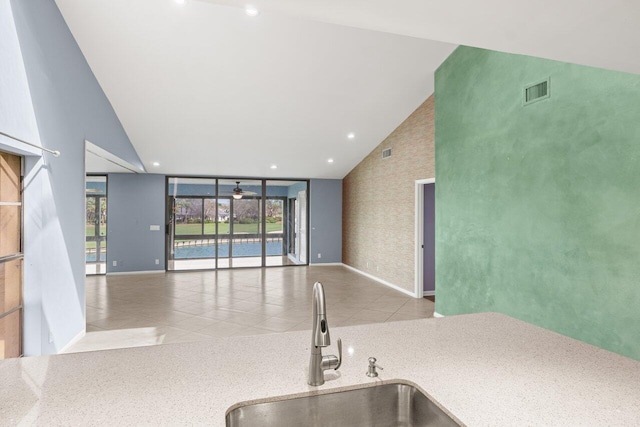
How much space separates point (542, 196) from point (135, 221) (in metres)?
8.34

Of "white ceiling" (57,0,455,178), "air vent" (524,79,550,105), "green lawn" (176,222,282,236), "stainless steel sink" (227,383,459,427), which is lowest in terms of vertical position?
"stainless steel sink" (227,383,459,427)

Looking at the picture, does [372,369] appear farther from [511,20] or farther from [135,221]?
[135,221]

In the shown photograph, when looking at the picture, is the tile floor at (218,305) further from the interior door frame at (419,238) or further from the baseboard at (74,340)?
the interior door frame at (419,238)

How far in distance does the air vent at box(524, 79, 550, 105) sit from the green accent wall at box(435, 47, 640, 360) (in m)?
0.05

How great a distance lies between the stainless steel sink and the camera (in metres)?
1.04

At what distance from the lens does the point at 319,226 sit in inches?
375

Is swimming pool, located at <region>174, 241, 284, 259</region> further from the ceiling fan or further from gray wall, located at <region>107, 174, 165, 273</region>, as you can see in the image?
the ceiling fan

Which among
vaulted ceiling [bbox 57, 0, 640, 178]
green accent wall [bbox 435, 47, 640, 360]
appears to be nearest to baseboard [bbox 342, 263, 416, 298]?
green accent wall [bbox 435, 47, 640, 360]

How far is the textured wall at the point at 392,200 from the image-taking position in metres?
5.86

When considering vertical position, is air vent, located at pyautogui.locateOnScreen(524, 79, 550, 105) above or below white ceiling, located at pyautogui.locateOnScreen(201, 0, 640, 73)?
above

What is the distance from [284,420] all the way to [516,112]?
356 cm

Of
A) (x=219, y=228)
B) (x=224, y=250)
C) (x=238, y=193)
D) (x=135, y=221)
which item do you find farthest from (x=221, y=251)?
(x=135, y=221)

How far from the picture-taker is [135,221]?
824cm

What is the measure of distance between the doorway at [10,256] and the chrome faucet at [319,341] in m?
3.07
